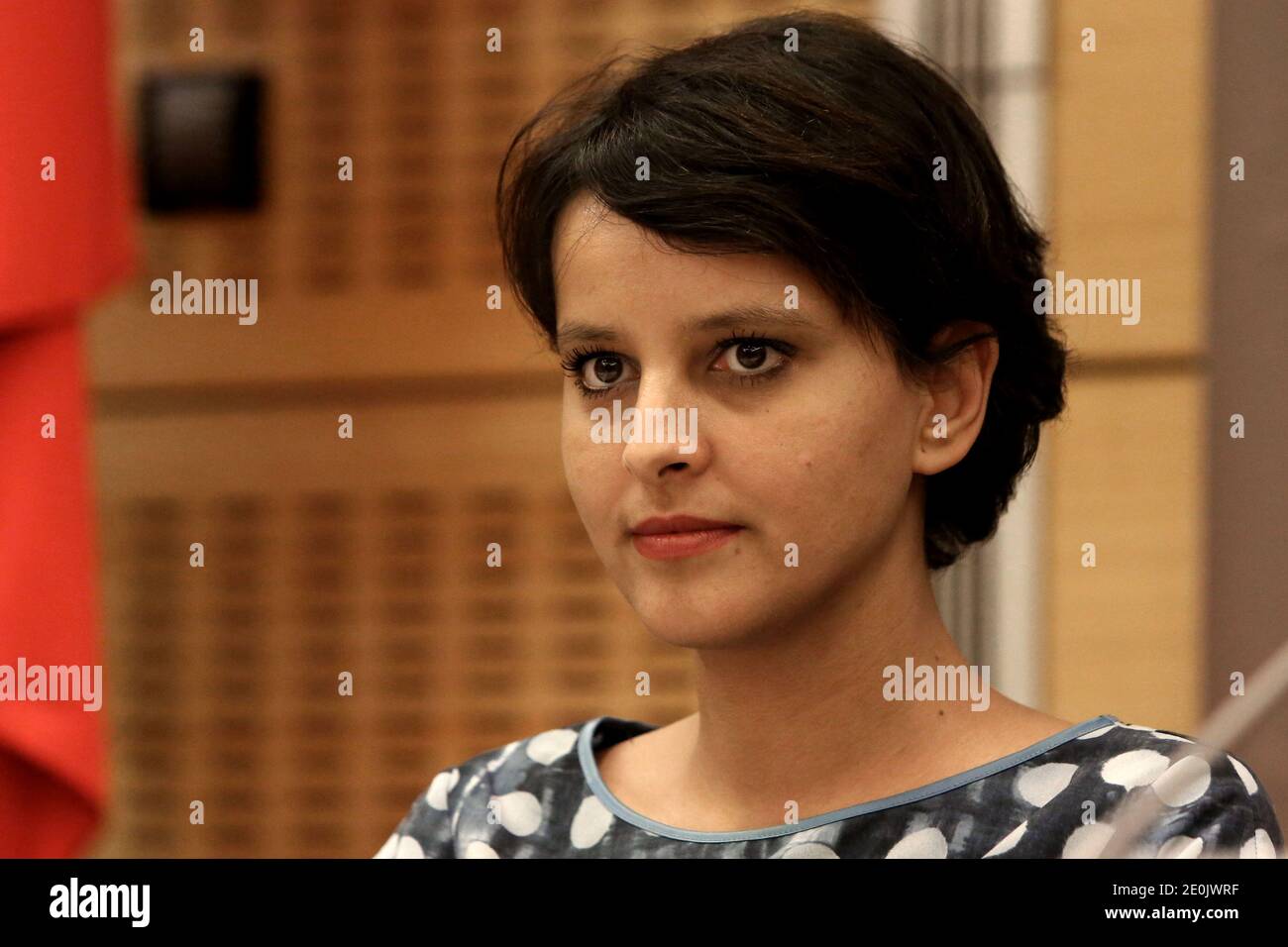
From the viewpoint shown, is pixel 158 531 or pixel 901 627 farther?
pixel 158 531

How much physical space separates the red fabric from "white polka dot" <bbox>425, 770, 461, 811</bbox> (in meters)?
0.29

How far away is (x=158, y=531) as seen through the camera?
171 centimetres

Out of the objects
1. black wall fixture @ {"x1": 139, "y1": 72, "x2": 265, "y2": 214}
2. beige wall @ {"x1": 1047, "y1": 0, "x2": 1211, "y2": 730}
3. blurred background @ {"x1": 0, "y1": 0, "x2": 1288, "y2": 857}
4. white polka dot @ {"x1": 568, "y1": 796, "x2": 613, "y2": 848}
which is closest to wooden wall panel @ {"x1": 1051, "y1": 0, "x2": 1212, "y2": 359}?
beige wall @ {"x1": 1047, "y1": 0, "x2": 1211, "y2": 730}

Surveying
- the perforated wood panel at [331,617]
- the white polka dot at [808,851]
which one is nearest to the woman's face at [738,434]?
the white polka dot at [808,851]

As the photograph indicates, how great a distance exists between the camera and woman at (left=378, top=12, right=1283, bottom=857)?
881 mm

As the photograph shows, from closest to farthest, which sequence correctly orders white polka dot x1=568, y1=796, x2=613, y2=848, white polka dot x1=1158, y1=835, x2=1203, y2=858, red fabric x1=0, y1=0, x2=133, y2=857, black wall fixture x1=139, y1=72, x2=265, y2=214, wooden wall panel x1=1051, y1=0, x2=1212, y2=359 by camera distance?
white polka dot x1=1158, y1=835, x2=1203, y2=858
white polka dot x1=568, y1=796, x2=613, y2=848
red fabric x1=0, y1=0, x2=133, y2=857
wooden wall panel x1=1051, y1=0, x2=1212, y2=359
black wall fixture x1=139, y1=72, x2=265, y2=214

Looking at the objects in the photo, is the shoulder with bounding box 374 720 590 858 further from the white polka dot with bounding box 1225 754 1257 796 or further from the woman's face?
the white polka dot with bounding box 1225 754 1257 796

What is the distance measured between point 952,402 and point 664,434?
0.19 meters

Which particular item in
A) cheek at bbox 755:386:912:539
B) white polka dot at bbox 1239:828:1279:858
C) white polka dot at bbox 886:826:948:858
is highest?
cheek at bbox 755:386:912:539

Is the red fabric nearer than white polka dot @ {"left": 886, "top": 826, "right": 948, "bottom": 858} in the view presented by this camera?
No

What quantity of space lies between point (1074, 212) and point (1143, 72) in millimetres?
144

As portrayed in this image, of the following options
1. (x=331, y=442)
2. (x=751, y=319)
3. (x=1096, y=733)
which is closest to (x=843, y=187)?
(x=751, y=319)

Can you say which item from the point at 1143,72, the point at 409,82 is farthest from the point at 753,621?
the point at 409,82
